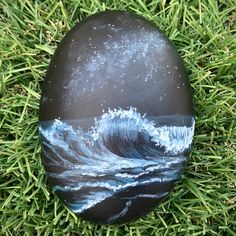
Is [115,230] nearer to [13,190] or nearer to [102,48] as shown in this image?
[13,190]

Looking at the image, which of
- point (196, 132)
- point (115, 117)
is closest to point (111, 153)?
point (115, 117)

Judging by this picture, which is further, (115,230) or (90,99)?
(115,230)

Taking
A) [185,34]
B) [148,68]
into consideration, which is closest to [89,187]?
[148,68]

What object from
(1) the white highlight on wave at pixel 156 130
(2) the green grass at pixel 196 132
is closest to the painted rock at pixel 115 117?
(1) the white highlight on wave at pixel 156 130

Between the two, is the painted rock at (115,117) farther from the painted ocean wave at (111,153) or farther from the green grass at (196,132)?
the green grass at (196,132)

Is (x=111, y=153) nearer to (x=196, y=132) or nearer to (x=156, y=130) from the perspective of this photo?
(x=156, y=130)
